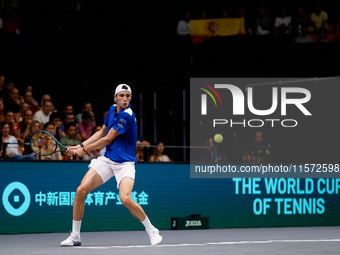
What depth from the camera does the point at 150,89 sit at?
722 inches

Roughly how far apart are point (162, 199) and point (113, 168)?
4.37m

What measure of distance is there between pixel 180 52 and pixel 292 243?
435 inches

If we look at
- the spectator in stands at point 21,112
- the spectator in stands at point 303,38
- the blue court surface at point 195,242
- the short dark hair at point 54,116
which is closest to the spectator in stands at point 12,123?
the spectator in stands at point 21,112

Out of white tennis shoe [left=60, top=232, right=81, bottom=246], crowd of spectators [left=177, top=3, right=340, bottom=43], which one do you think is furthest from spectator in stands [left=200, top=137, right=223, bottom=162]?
crowd of spectators [left=177, top=3, right=340, bottom=43]

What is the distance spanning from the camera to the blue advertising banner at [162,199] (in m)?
12.0

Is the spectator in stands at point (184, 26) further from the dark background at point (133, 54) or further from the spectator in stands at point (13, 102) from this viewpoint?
the spectator in stands at point (13, 102)

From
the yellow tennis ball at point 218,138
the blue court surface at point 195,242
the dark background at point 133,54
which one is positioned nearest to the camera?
the blue court surface at point 195,242

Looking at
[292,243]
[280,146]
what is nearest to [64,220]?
[292,243]

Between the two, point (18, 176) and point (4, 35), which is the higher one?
point (4, 35)

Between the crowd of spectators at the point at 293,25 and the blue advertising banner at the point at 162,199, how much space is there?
6153 millimetres

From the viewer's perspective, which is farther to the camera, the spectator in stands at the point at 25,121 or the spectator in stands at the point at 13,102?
the spectator in stands at the point at 13,102

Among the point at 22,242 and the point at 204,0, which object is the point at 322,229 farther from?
the point at 204,0

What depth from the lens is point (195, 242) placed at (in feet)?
32.8

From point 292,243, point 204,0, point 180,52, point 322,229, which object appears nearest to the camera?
point 292,243
